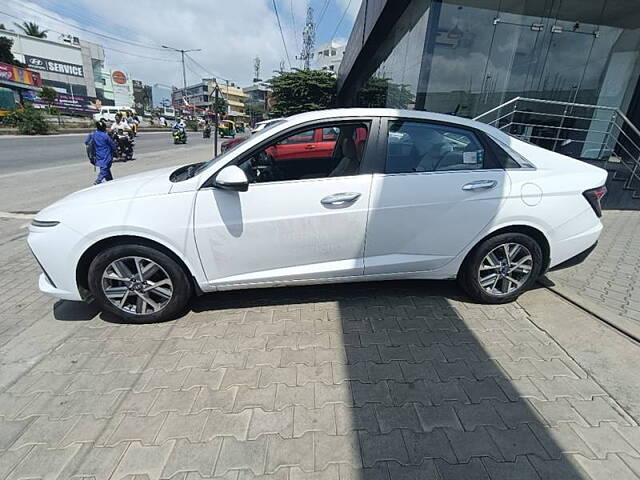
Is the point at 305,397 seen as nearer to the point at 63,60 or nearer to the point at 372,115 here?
the point at 372,115

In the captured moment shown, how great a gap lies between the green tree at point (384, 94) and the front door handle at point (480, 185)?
28.2 ft

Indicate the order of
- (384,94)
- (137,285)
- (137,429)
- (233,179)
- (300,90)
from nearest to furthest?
(137,429) → (233,179) → (137,285) → (384,94) → (300,90)

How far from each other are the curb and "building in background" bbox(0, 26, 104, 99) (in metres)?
76.9

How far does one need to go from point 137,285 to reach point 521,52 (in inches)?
437

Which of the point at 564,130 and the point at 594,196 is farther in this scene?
the point at 564,130

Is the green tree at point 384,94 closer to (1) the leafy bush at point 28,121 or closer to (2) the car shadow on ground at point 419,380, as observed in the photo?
(2) the car shadow on ground at point 419,380

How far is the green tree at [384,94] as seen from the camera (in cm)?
1118

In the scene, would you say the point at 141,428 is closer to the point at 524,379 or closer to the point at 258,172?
the point at 258,172

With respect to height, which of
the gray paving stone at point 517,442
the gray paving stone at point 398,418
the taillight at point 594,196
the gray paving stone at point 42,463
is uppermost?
the taillight at point 594,196

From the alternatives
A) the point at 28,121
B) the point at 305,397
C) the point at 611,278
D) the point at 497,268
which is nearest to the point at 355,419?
the point at 305,397

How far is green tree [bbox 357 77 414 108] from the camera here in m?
11.2

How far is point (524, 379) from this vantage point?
2.23 metres

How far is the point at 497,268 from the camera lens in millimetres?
2996

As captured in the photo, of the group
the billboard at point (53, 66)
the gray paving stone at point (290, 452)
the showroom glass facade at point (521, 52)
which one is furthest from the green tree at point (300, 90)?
the billboard at point (53, 66)
